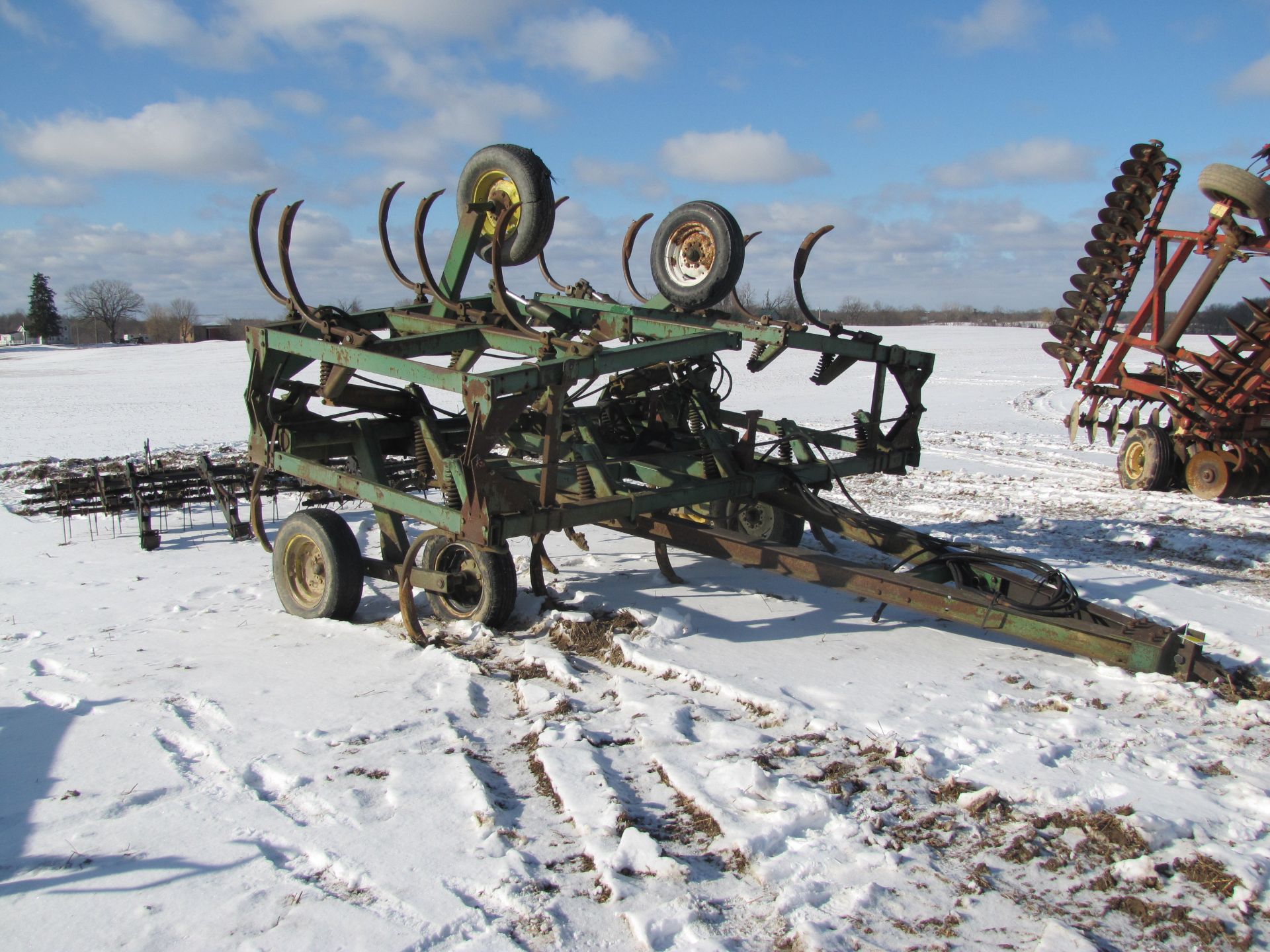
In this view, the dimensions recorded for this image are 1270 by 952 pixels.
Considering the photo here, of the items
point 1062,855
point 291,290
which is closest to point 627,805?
point 1062,855

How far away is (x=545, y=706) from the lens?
15.0 ft

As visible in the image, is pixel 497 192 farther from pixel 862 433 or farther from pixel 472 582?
pixel 862 433

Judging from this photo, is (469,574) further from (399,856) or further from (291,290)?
(399,856)

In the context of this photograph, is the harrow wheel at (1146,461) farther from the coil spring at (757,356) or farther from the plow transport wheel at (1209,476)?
the coil spring at (757,356)

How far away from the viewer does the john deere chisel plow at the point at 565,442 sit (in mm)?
4879

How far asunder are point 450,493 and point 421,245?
174cm

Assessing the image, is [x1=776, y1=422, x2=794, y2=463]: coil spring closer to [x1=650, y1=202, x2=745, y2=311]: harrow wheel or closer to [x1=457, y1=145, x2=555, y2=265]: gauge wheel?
[x1=650, y1=202, x2=745, y2=311]: harrow wheel

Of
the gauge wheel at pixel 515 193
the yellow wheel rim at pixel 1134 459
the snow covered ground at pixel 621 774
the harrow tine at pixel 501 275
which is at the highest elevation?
the gauge wheel at pixel 515 193

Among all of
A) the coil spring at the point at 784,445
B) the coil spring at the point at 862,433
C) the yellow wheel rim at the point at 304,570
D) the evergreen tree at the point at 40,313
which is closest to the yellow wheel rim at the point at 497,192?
the yellow wheel rim at the point at 304,570

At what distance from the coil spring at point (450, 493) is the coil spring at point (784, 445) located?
2574mm

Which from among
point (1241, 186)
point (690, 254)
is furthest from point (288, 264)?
point (1241, 186)

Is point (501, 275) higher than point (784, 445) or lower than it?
higher

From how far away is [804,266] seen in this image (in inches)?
274

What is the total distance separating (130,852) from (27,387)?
1077 inches
